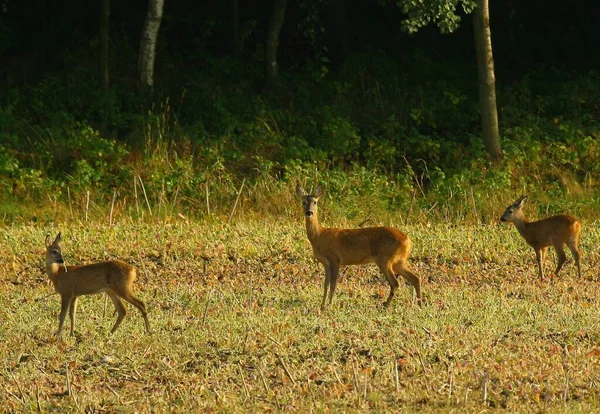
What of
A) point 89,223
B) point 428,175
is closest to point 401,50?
point 428,175

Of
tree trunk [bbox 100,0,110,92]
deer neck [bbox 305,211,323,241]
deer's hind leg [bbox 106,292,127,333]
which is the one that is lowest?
deer's hind leg [bbox 106,292,127,333]

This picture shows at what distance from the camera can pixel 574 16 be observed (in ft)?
85.6

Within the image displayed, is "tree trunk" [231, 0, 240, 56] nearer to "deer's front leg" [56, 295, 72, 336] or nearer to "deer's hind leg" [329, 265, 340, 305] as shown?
"deer's hind leg" [329, 265, 340, 305]

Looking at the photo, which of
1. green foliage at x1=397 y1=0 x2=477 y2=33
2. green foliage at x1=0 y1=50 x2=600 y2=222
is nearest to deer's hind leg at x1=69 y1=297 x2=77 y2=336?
green foliage at x1=0 y1=50 x2=600 y2=222

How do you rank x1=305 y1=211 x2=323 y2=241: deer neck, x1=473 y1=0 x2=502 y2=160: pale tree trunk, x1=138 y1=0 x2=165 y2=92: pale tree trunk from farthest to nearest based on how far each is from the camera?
1. x1=138 y1=0 x2=165 y2=92: pale tree trunk
2. x1=473 y1=0 x2=502 y2=160: pale tree trunk
3. x1=305 y1=211 x2=323 y2=241: deer neck

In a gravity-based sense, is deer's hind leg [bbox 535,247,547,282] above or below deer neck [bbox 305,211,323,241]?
below

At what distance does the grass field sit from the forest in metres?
0.03

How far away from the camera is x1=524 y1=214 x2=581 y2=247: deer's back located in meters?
13.5

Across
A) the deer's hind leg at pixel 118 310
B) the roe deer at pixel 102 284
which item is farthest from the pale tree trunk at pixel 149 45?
the deer's hind leg at pixel 118 310

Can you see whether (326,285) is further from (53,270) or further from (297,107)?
(297,107)

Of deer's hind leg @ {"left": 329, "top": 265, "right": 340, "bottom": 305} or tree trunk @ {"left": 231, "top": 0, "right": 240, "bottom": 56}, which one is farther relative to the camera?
tree trunk @ {"left": 231, "top": 0, "right": 240, "bottom": 56}

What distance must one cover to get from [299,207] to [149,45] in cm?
591

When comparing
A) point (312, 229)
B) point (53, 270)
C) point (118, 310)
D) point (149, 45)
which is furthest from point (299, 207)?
point (118, 310)

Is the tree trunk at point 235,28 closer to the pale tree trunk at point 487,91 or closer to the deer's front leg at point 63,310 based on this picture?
the pale tree trunk at point 487,91
